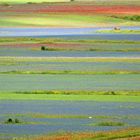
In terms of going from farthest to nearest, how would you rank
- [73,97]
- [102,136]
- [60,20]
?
[60,20] < [73,97] < [102,136]

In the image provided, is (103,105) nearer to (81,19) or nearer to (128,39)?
(128,39)

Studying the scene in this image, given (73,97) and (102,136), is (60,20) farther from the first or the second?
(102,136)

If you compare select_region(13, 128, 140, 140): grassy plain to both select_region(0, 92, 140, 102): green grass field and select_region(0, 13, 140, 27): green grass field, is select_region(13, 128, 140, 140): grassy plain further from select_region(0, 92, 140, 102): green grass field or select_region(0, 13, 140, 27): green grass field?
select_region(0, 13, 140, 27): green grass field

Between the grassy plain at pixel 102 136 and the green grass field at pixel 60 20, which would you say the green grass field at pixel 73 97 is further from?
the green grass field at pixel 60 20

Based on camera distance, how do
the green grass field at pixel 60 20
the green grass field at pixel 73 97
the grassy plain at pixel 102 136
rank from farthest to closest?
the green grass field at pixel 60 20 → the green grass field at pixel 73 97 → the grassy plain at pixel 102 136

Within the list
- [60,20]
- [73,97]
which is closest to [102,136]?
[73,97]

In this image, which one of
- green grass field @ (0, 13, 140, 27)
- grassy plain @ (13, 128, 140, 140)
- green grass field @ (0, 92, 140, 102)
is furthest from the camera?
green grass field @ (0, 13, 140, 27)

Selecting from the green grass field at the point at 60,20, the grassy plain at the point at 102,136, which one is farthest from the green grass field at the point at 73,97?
the green grass field at the point at 60,20


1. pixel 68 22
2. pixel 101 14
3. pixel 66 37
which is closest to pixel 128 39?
pixel 66 37

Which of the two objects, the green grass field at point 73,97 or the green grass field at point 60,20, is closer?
the green grass field at point 73,97

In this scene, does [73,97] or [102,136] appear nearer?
[102,136]

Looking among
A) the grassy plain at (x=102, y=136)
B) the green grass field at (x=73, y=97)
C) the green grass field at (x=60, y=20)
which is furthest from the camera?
the green grass field at (x=60, y=20)

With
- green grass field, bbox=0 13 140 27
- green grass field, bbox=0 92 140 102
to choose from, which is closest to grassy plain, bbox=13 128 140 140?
green grass field, bbox=0 92 140 102

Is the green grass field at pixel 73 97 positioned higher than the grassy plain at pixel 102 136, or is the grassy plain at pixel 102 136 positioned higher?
the grassy plain at pixel 102 136
